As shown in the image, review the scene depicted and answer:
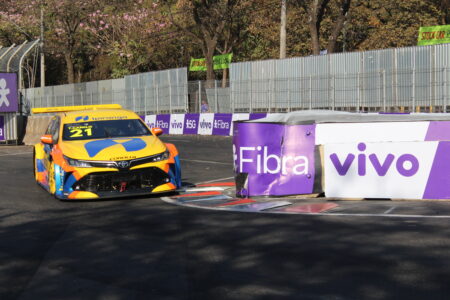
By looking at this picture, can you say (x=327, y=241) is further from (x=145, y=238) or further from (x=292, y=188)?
(x=292, y=188)

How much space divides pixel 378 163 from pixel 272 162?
1.68 m

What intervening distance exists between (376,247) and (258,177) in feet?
14.9

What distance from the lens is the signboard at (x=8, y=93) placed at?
90.9ft

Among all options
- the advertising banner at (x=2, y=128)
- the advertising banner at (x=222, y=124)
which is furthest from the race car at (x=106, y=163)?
the advertising banner at (x=222, y=124)

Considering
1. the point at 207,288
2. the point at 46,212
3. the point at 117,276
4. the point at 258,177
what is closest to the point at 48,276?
the point at 117,276

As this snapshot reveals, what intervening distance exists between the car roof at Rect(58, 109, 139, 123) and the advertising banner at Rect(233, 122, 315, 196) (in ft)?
8.21

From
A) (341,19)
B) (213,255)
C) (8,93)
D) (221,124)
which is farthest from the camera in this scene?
(341,19)

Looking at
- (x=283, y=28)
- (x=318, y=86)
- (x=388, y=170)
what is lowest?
(x=388, y=170)

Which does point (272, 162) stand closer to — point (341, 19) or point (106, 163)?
point (106, 163)

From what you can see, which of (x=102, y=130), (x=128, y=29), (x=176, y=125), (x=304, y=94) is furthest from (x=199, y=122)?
(x=128, y=29)

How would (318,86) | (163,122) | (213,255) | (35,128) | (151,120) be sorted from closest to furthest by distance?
(213,255), (35,128), (318,86), (163,122), (151,120)

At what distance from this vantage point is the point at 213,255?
709 cm

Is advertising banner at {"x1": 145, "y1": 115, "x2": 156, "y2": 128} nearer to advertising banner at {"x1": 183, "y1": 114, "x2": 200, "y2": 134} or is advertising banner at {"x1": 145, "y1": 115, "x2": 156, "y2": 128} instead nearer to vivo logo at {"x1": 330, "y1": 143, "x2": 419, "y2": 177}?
advertising banner at {"x1": 183, "y1": 114, "x2": 200, "y2": 134}

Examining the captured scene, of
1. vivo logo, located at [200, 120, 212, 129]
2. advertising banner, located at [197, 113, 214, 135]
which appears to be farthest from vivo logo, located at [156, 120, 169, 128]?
vivo logo, located at [200, 120, 212, 129]
